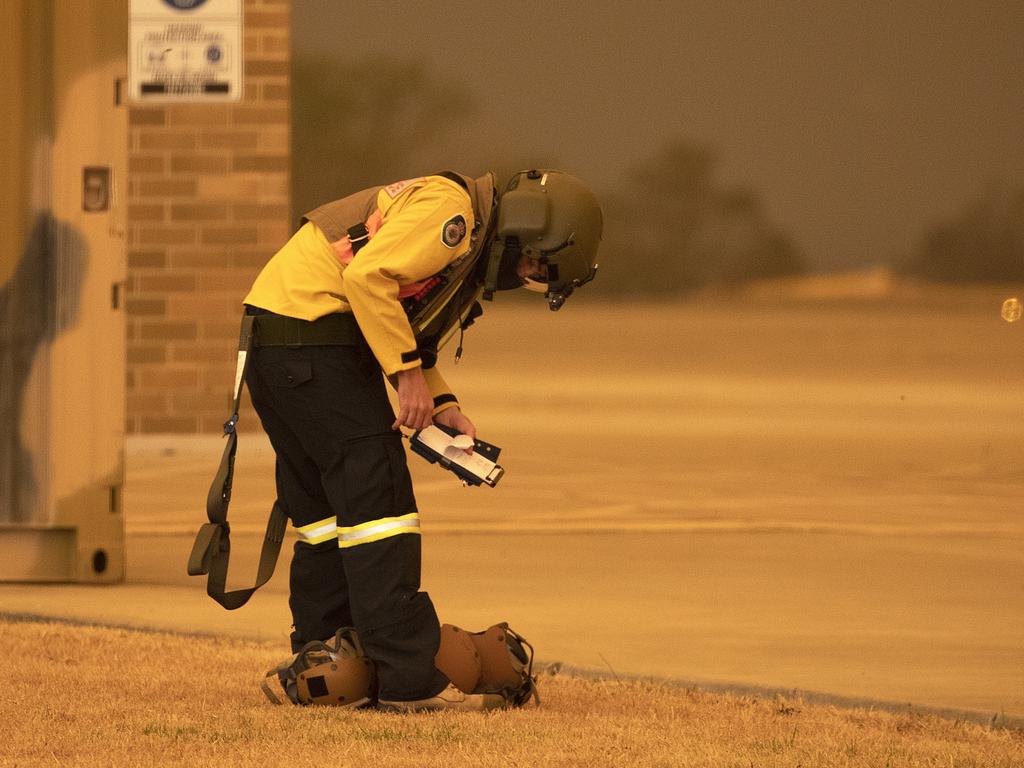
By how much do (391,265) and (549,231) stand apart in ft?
1.84

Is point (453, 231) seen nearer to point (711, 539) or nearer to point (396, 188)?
point (396, 188)

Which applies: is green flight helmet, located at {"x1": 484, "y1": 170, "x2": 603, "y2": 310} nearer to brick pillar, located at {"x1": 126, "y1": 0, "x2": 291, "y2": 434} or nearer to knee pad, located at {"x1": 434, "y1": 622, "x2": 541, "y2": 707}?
knee pad, located at {"x1": 434, "y1": 622, "x2": 541, "y2": 707}

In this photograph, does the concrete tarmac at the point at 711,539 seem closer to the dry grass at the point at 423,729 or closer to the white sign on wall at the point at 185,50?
the dry grass at the point at 423,729

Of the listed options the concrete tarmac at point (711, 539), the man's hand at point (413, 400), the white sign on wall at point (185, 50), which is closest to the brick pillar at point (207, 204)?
the white sign on wall at point (185, 50)

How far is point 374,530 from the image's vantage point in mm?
6645

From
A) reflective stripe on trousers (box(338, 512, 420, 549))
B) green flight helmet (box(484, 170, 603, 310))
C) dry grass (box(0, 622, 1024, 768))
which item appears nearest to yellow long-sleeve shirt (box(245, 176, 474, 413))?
green flight helmet (box(484, 170, 603, 310))

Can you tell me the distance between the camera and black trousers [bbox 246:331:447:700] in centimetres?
665

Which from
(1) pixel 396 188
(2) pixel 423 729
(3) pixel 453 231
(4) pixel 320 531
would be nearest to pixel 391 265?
(3) pixel 453 231

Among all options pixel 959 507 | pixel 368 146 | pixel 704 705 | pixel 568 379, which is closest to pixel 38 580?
pixel 704 705

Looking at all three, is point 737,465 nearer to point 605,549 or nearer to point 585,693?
point 605,549

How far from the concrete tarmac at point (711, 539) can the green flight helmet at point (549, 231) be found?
5.13 feet

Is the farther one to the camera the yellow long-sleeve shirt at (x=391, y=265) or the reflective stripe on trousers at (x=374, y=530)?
the reflective stripe on trousers at (x=374, y=530)

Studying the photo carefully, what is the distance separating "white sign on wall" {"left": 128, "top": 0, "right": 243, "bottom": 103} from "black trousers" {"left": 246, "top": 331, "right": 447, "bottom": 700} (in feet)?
28.6

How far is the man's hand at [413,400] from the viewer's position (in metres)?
6.63
